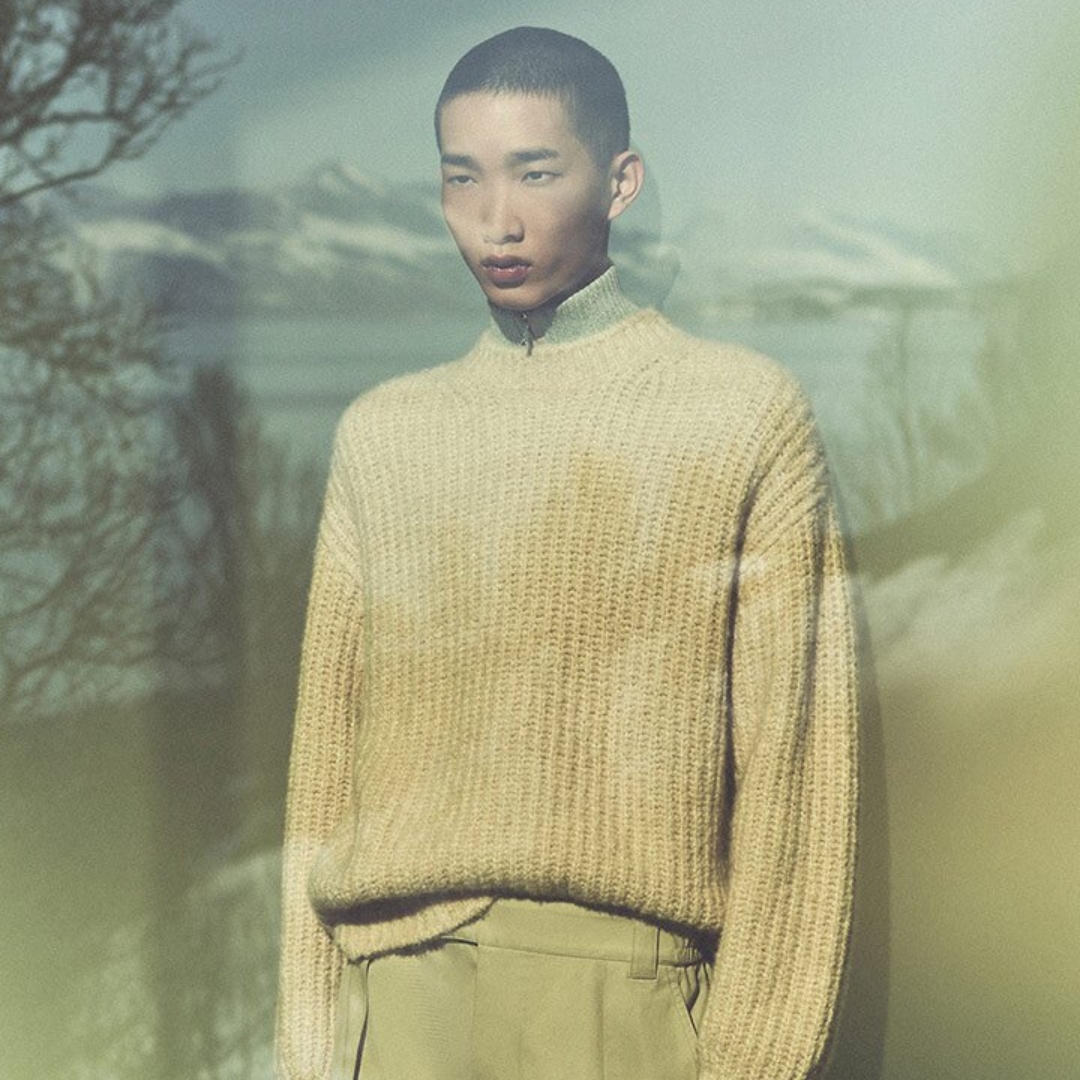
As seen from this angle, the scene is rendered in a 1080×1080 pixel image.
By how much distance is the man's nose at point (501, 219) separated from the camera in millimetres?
2031

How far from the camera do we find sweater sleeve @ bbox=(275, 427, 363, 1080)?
2170 mm

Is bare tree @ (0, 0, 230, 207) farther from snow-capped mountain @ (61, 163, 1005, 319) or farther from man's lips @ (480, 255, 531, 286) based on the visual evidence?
man's lips @ (480, 255, 531, 286)

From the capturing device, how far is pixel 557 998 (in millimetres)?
1977

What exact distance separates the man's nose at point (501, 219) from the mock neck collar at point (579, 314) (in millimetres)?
81

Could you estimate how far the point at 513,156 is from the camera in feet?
6.62

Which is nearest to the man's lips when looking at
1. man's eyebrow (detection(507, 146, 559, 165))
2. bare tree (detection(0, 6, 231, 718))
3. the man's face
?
the man's face

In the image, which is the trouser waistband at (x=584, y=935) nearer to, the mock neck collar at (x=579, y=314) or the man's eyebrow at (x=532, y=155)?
the mock neck collar at (x=579, y=314)

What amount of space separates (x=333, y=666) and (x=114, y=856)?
0.49m

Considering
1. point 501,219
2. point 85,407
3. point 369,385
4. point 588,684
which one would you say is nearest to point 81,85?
point 85,407

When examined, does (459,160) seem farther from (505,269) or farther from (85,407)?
(85,407)

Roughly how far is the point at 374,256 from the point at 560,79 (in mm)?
347

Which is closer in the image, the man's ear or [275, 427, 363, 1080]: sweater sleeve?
the man's ear

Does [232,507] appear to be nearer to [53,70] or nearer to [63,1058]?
[53,70]

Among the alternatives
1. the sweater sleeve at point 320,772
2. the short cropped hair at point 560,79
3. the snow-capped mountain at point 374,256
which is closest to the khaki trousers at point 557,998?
the sweater sleeve at point 320,772
